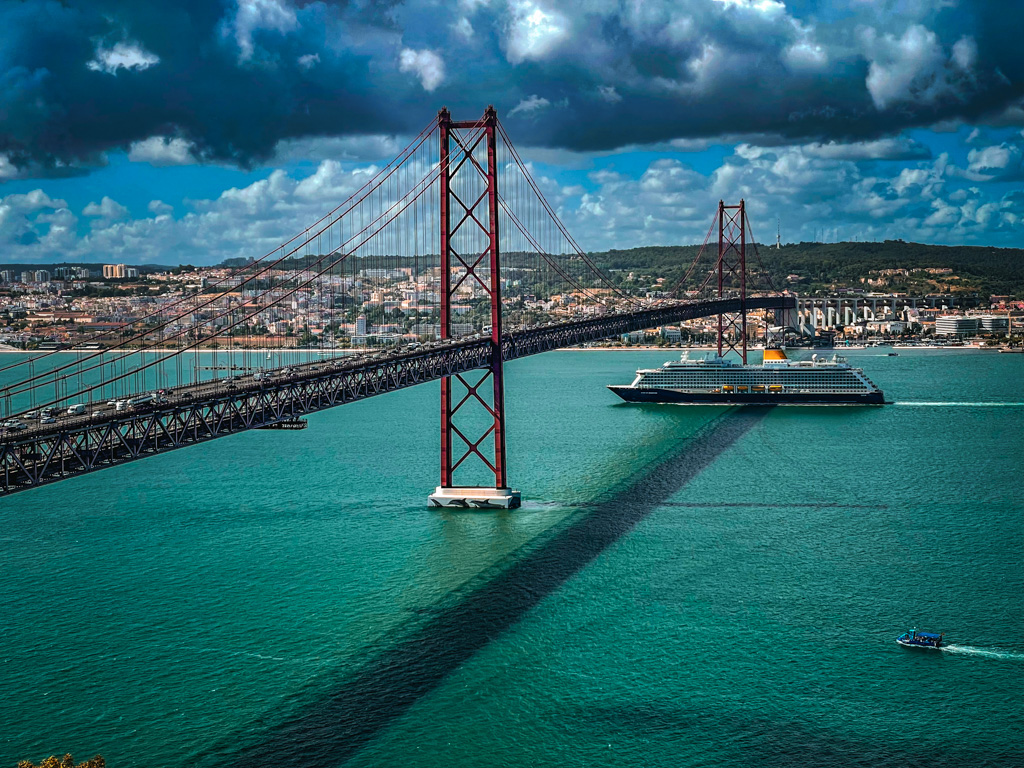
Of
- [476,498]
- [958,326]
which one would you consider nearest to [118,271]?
[958,326]

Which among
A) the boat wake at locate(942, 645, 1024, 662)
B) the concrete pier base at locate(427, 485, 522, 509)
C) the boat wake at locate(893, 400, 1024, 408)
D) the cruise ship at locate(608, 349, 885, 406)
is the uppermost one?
the cruise ship at locate(608, 349, 885, 406)

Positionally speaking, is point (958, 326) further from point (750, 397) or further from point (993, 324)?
point (750, 397)

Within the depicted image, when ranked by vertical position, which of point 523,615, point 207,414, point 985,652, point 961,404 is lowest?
point 985,652

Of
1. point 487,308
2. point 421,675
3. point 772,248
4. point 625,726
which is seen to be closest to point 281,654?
point 421,675

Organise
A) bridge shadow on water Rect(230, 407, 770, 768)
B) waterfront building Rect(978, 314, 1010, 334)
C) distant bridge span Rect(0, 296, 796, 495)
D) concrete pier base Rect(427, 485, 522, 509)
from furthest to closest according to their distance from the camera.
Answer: waterfront building Rect(978, 314, 1010, 334), concrete pier base Rect(427, 485, 522, 509), distant bridge span Rect(0, 296, 796, 495), bridge shadow on water Rect(230, 407, 770, 768)

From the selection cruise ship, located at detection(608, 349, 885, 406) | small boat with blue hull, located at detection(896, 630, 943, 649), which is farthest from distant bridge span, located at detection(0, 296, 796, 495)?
cruise ship, located at detection(608, 349, 885, 406)

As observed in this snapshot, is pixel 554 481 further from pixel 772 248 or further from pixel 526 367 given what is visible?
pixel 772 248

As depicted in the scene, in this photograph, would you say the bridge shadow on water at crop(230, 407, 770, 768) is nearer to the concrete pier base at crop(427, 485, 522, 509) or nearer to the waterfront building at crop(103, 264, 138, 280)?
the concrete pier base at crop(427, 485, 522, 509)
